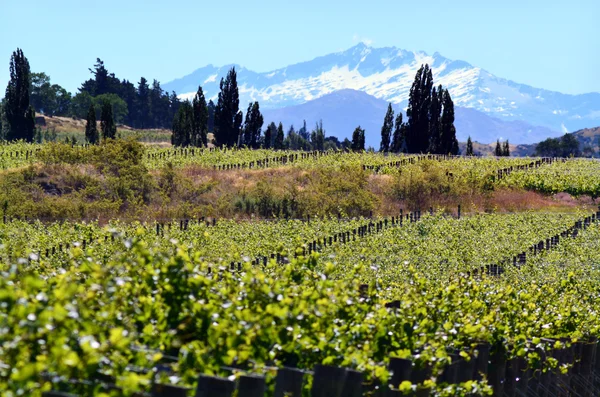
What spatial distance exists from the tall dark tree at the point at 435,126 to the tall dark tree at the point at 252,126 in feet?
65.5

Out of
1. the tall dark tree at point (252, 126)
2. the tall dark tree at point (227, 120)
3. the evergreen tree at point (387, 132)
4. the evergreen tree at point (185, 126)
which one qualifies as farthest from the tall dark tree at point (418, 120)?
the tall dark tree at point (252, 126)

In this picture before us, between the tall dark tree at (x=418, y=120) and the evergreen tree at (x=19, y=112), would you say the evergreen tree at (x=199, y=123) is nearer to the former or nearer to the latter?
the evergreen tree at (x=19, y=112)

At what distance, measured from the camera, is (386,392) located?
6.02 m

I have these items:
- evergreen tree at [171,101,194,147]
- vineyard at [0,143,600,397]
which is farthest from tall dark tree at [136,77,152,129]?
vineyard at [0,143,600,397]

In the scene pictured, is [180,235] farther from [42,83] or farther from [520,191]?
[42,83]

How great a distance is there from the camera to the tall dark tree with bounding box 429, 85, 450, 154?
78562 millimetres

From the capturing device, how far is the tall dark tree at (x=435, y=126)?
258 feet

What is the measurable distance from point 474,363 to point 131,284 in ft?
10.8

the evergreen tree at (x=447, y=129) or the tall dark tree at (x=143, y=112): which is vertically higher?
the tall dark tree at (x=143, y=112)

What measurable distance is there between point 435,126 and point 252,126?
21498mm

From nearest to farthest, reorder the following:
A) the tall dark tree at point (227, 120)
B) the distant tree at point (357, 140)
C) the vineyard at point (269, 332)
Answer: the vineyard at point (269, 332) < the tall dark tree at point (227, 120) < the distant tree at point (357, 140)

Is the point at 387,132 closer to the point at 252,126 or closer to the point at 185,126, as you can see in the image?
the point at 252,126

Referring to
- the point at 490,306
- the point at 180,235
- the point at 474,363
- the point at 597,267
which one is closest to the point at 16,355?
the point at 474,363

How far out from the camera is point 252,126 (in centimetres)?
9294
